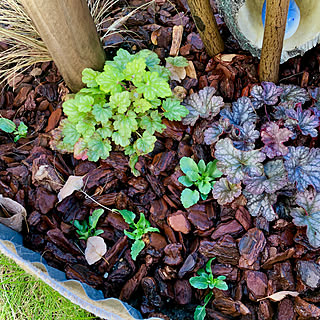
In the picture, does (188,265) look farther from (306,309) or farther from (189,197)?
(306,309)

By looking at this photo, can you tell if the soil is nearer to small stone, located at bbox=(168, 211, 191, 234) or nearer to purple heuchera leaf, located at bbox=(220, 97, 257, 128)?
small stone, located at bbox=(168, 211, 191, 234)

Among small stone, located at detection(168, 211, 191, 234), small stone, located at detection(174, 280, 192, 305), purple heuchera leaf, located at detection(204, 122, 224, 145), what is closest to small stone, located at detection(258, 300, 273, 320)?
small stone, located at detection(174, 280, 192, 305)

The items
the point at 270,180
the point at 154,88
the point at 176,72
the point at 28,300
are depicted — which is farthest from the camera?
the point at 176,72

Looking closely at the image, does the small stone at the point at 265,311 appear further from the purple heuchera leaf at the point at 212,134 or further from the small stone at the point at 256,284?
the purple heuchera leaf at the point at 212,134

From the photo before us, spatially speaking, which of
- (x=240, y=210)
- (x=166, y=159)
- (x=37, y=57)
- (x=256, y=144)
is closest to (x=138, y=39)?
(x=37, y=57)

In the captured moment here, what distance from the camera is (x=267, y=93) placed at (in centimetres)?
166

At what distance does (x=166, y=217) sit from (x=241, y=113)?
1.86 feet

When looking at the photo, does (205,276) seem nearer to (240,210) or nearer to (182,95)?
(240,210)

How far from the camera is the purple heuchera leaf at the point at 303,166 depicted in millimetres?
1458

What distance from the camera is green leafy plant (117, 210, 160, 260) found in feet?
5.29

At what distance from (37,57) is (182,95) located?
2.75 feet

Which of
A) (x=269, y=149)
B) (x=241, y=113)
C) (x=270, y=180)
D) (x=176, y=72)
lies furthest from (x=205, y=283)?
(x=176, y=72)

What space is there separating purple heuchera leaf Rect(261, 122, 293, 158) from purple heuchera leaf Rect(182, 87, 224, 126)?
0.25 meters

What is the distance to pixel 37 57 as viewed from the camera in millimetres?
2029
